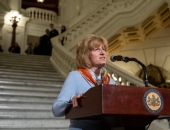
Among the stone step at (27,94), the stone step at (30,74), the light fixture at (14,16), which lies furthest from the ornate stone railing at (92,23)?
the light fixture at (14,16)

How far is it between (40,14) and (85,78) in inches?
517

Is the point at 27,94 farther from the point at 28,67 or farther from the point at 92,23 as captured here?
the point at 92,23

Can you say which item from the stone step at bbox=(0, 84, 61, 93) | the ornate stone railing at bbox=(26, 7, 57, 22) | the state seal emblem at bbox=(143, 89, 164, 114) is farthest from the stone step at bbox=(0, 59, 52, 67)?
the state seal emblem at bbox=(143, 89, 164, 114)

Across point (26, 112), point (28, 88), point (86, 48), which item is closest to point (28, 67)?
point (28, 88)

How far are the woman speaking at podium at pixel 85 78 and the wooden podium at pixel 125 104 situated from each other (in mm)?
132

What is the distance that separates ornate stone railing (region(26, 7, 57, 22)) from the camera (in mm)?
13930

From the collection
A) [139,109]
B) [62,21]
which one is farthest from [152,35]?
[139,109]

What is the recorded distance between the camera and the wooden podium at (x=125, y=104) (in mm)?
1060

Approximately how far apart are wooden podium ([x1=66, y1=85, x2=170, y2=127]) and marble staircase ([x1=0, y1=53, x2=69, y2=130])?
3.55m

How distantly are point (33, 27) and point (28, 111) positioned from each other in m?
9.19

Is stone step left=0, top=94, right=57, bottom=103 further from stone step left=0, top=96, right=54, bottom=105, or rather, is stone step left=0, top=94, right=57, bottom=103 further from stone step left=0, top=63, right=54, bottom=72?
stone step left=0, top=63, right=54, bottom=72

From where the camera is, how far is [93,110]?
3.60 ft

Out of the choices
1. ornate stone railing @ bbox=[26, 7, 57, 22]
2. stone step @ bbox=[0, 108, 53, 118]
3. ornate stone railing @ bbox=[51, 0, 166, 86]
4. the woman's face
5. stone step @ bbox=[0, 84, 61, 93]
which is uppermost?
ornate stone railing @ bbox=[26, 7, 57, 22]

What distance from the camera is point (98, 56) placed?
1.57m
